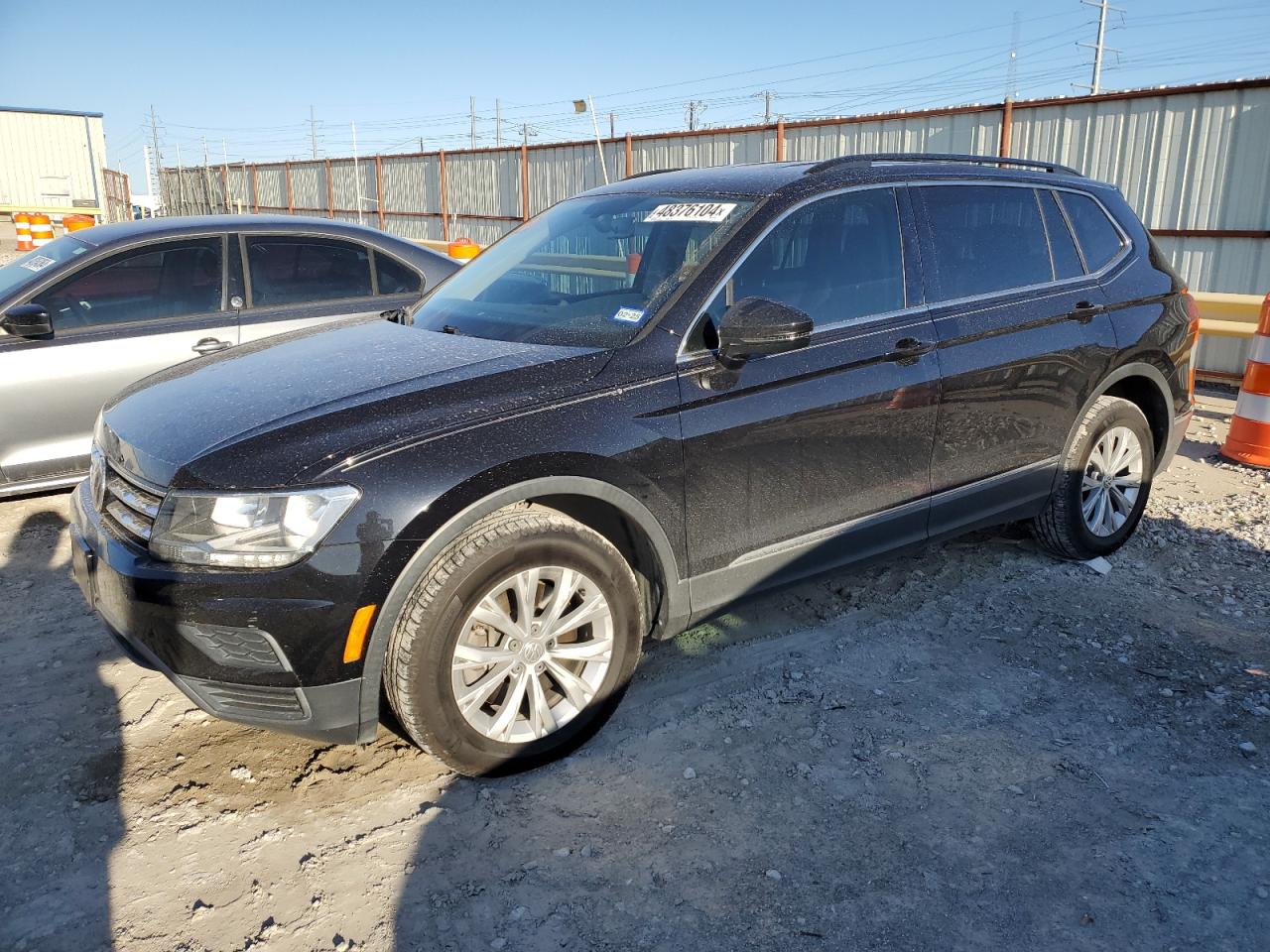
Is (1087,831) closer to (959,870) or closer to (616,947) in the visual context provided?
(959,870)

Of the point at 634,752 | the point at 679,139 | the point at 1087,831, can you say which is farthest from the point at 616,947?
the point at 679,139

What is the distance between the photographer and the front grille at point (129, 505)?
2.88m

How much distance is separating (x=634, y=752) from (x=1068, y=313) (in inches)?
108

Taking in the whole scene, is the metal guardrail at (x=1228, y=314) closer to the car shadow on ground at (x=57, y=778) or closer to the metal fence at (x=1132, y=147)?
the metal fence at (x=1132, y=147)

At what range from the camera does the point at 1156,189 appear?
1016 centimetres

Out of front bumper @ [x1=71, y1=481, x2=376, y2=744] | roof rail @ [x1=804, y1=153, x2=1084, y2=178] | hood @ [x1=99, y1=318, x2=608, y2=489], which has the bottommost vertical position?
front bumper @ [x1=71, y1=481, x2=376, y2=744]

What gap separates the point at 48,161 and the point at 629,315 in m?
42.2

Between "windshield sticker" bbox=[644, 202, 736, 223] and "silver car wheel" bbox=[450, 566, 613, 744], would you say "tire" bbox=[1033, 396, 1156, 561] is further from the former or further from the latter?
"silver car wheel" bbox=[450, 566, 613, 744]

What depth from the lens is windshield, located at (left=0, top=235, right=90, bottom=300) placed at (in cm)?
533

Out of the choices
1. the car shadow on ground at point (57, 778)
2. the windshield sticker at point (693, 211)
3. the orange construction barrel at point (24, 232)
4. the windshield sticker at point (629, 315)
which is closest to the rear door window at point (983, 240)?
the windshield sticker at point (693, 211)

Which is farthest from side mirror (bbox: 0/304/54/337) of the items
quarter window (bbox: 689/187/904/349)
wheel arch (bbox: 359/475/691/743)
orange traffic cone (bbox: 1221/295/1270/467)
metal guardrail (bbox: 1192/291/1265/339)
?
metal guardrail (bbox: 1192/291/1265/339)

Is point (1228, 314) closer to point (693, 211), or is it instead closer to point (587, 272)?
point (693, 211)

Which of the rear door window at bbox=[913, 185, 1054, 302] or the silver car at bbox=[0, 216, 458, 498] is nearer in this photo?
the rear door window at bbox=[913, 185, 1054, 302]

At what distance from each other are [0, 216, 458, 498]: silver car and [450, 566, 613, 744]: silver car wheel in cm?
271
